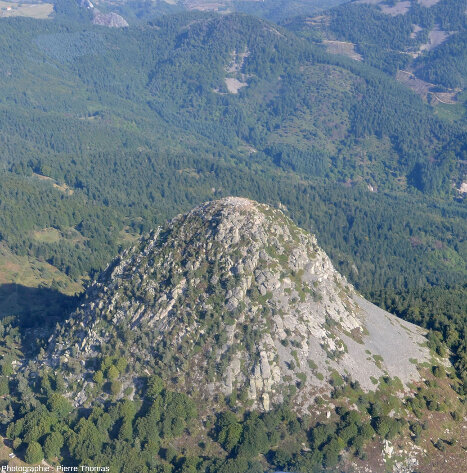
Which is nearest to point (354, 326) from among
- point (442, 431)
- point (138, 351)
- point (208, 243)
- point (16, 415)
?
point (442, 431)

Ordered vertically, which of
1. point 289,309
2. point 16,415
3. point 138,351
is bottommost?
point 16,415

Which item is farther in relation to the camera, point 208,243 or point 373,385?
point 208,243

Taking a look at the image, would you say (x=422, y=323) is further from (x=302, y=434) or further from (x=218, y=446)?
(x=218, y=446)

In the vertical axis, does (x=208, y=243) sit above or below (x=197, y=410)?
above

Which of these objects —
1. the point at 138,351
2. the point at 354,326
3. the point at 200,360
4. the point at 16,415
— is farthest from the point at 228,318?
the point at 16,415

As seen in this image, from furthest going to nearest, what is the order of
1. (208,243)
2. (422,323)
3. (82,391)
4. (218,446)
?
(422,323) → (208,243) → (82,391) → (218,446)

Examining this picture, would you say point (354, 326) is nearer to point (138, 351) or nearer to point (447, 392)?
point (447, 392)

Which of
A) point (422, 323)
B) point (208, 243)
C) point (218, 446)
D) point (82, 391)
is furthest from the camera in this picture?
point (422, 323)
